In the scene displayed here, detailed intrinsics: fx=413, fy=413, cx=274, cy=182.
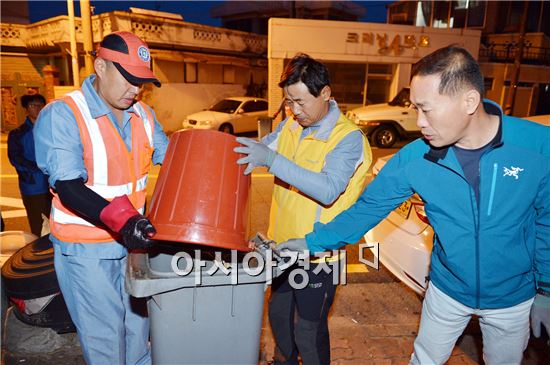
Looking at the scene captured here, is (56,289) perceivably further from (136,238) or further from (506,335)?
(506,335)

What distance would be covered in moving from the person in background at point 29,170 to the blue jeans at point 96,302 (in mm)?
2318

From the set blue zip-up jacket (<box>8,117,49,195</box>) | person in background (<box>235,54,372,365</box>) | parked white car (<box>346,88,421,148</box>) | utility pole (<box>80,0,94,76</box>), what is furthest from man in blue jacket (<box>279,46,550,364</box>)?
utility pole (<box>80,0,94,76</box>)

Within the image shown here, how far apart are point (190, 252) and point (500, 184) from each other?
1.47 metres

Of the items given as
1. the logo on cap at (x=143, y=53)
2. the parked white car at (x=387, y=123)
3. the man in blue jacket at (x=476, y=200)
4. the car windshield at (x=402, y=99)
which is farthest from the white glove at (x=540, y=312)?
the car windshield at (x=402, y=99)

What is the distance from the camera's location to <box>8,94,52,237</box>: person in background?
4172mm

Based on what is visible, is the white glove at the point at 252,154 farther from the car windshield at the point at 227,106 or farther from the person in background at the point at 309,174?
the car windshield at the point at 227,106

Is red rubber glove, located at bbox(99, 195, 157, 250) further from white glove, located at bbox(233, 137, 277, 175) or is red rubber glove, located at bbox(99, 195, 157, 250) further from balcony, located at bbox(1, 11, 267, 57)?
balcony, located at bbox(1, 11, 267, 57)

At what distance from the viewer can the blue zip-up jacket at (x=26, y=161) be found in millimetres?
4168

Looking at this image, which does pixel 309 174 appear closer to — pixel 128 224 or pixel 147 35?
Answer: pixel 128 224

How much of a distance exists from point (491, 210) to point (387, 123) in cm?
1083

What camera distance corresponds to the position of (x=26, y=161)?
4.16 metres

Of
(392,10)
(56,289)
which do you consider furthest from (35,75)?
(392,10)

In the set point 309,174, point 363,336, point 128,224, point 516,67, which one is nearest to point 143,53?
point 128,224

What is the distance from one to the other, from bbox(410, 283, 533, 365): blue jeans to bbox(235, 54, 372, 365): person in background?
526 mm
